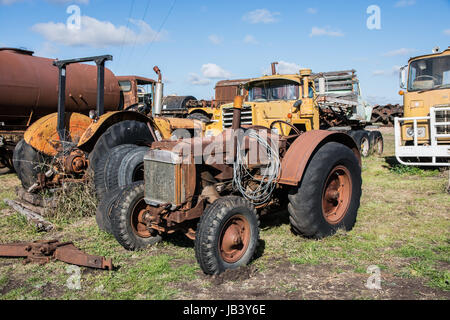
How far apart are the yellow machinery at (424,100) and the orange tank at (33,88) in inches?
288

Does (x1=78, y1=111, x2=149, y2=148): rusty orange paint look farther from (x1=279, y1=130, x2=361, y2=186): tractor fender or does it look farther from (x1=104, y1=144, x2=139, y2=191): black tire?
(x1=279, y1=130, x2=361, y2=186): tractor fender

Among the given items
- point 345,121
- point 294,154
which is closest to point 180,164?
point 294,154

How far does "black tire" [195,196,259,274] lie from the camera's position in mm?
3312

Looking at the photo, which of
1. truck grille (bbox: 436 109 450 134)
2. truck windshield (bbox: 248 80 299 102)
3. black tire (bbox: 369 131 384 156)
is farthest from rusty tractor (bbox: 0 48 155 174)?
black tire (bbox: 369 131 384 156)

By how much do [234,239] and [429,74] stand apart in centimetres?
732

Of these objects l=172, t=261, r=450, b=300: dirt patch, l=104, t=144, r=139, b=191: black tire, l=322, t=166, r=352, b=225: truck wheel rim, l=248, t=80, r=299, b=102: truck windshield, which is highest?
l=248, t=80, r=299, b=102: truck windshield

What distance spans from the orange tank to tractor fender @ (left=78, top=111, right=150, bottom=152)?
120 inches

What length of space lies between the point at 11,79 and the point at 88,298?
669cm

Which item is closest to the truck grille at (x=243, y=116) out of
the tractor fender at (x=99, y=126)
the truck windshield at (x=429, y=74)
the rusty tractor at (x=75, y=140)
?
the rusty tractor at (x=75, y=140)

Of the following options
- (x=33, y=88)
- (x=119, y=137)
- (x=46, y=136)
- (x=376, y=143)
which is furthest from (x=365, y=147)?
(x=33, y=88)

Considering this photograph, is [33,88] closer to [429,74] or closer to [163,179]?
[163,179]

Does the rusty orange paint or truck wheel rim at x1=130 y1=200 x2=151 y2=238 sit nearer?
truck wheel rim at x1=130 y1=200 x2=151 y2=238

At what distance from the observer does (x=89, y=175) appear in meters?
5.77

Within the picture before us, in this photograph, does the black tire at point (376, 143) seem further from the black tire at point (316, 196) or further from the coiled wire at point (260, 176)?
the coiled wire at point (260, 176)
